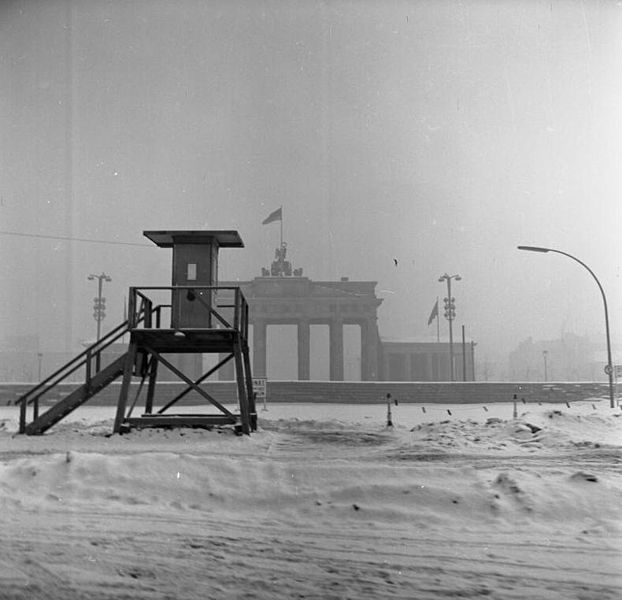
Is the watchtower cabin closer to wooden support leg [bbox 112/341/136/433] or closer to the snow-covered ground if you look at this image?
wooden support leg [bbox 112/341/136/433]

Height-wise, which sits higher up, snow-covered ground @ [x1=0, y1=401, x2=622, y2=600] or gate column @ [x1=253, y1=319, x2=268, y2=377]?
gate column @ [x1=253, y1=319, x2=268, y2=377]

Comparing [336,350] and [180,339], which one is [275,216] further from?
[180,339]

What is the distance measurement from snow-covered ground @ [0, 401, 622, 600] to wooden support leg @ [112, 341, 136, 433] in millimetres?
3165

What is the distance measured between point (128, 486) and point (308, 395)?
24.4 m

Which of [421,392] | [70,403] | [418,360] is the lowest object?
[421,392]

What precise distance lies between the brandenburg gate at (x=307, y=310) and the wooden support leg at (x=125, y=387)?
31.0 meters

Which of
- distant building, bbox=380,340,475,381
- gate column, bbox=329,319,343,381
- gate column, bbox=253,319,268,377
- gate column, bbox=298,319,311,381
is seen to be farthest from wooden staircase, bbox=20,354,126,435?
distant building, bbox=380,340,475,381

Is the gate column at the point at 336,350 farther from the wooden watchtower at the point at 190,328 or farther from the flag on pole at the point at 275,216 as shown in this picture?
the wooden watchtower at the point at 190,328

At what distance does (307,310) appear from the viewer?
47.1 m

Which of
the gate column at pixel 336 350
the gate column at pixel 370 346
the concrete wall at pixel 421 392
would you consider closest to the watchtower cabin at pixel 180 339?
the concrete wall at pixel 421 392

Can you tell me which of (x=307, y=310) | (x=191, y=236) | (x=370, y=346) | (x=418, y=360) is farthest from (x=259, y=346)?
(x=191, y=236)

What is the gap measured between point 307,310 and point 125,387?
33.8 m

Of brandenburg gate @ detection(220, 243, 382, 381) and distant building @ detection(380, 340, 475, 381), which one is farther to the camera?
distant building @ detection(380, 340, 475, 381)

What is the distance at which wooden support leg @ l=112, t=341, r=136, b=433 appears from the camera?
43.9 feet
